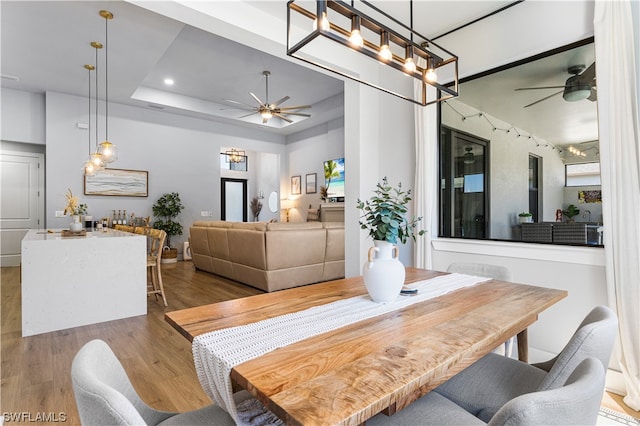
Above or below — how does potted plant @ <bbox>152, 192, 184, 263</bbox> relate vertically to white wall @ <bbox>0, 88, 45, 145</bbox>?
below

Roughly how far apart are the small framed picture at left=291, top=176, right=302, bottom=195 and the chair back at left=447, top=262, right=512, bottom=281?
733 cm

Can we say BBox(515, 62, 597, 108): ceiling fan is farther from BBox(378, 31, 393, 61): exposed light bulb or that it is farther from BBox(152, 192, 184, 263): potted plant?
BBox(152, 192, 184, 263): potted plant

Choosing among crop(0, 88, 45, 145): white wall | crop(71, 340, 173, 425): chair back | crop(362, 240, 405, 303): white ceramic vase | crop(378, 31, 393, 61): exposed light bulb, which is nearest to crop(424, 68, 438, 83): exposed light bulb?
crop(378, 31, 393, 61): exposed light bulb

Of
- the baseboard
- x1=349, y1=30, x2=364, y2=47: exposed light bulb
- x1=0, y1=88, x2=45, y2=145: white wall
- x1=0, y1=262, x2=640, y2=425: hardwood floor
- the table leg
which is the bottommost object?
the baseboard

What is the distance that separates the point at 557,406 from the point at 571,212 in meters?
2.41

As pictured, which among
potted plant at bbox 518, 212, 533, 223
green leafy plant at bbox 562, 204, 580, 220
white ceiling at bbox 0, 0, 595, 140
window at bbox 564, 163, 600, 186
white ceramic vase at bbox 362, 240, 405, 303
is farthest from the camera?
white ceiling at bbox 0, 0, 595, 140

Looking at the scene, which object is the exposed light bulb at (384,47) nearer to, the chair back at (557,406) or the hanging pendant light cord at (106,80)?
the chair back at (557,406)

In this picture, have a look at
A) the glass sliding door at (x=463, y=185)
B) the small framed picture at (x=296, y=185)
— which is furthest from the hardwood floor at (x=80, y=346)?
the small framed picture at (x=296, y=185)

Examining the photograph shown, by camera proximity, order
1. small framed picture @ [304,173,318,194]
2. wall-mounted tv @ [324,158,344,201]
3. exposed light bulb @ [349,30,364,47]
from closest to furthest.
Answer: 1. exposed light bulb @ [349,30,364,47]
2. wall-mounted tv @ [324,158,344,201]
3. small framed picture @ [304,173,318,194]

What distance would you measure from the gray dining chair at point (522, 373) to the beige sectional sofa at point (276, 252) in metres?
3.26

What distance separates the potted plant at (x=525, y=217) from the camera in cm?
277

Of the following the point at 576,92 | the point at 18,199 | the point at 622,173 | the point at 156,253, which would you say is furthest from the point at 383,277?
the point at 18,199

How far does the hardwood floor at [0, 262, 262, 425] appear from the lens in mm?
1954

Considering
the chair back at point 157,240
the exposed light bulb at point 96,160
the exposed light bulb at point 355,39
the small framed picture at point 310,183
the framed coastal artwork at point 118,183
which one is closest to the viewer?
the exposed light bulb at point 355,39
